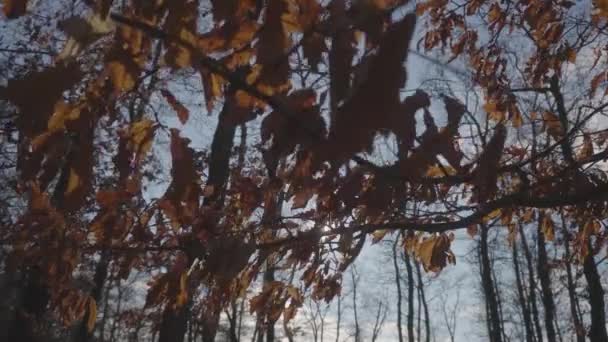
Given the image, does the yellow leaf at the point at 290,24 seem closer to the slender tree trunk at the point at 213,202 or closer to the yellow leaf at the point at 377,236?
the slender tree trunk at the point at 213,202

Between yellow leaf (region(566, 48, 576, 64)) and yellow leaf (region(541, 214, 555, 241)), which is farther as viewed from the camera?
yellow leaf (region(566, 48, 576, 64))

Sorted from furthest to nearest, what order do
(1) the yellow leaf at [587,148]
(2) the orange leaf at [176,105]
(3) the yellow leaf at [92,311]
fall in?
(1) the yellow leaf at [587,148], (3) the yellow leaf at [92,311], (2) the orange leaf at [176,105]

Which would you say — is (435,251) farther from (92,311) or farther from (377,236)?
(92,311)

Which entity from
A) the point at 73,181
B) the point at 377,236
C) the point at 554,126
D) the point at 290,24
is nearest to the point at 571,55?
the point at 554,126

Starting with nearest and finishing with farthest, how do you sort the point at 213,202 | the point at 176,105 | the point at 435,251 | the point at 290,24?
the point at 290,24, the point at 176,105, the point at 435,251, the point at 213,202

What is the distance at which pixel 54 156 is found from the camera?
1.00m

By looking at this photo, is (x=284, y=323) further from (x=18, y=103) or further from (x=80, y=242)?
(x=18, y=103)

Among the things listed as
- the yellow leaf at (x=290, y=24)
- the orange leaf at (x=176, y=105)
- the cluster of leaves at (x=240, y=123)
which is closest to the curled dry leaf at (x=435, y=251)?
the cluster of leaves at (x=240, y=123)

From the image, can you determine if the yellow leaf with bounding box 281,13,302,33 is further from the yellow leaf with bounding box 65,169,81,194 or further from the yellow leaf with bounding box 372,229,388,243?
the yellow leaf with bounding box 372,229,388,243

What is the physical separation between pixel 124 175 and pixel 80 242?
816mm

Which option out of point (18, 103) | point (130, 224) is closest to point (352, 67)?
→ point (18, 103)

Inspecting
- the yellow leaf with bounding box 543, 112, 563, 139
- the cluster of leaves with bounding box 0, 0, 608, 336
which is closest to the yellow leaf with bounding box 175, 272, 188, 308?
the cluster of leaves with bounding box 0, 0, 608, 336

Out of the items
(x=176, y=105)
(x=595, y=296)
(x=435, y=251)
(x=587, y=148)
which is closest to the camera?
(x=176, y=105)

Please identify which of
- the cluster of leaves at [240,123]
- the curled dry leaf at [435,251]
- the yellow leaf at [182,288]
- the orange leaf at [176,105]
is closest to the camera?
the cluster of leaves at [240,123]
